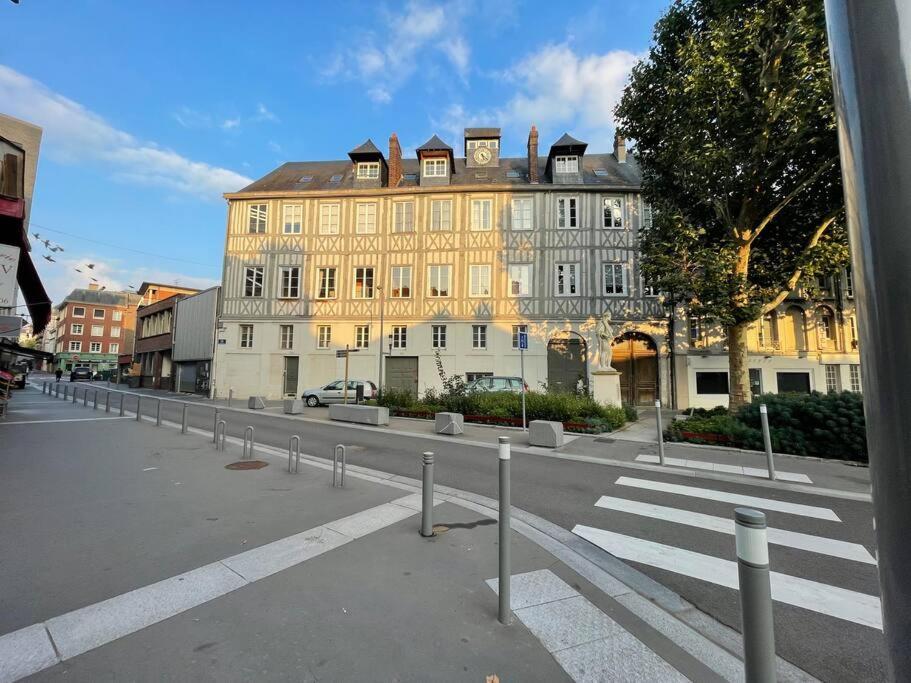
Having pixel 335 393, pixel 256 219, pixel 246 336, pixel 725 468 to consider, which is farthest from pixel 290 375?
pixel 725 468

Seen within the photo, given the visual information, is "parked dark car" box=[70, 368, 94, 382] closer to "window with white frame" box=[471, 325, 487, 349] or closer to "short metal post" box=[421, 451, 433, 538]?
"window with white frame" box=[471, 325, 487, 349]

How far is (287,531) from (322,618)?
180cm

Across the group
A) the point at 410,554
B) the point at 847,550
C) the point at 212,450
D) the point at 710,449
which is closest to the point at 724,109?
the point at 710,449

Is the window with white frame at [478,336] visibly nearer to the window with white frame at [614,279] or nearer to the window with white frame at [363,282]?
the window with white frame at [363,282]

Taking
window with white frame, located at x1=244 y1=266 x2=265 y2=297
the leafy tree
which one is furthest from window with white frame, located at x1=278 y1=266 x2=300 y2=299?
the leafy tree

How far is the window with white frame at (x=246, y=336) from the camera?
85.3 feet

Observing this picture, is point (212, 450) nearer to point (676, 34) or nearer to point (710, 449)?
point (710, 449)

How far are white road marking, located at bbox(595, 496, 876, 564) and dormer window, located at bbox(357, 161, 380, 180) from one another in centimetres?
2562

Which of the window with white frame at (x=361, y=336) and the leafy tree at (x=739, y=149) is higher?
the leafy tree at (x=739, y=149)

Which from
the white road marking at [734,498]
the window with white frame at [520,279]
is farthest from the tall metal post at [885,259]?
the window with white frame at [520,279]

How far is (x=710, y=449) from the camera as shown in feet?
32.3

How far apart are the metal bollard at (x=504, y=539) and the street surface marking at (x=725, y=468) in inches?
253

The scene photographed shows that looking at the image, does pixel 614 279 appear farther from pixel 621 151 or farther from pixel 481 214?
pixel 621 151

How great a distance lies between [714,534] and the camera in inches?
187
